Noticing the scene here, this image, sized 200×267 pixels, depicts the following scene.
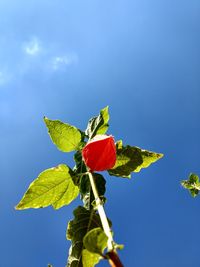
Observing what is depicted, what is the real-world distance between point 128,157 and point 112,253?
3.67 feet

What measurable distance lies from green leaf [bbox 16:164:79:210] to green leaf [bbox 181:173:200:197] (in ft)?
19.3

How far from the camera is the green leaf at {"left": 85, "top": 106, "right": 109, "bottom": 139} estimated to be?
2021 mm

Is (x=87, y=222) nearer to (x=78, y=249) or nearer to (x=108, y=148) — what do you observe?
(x=78, y=249)

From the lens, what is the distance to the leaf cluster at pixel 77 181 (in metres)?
1.56

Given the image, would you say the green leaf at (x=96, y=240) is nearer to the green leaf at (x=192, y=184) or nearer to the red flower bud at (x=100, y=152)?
the red flower bud at (x=100, y=152)

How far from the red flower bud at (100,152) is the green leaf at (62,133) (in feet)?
1.30

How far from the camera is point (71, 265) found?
1.47 meters

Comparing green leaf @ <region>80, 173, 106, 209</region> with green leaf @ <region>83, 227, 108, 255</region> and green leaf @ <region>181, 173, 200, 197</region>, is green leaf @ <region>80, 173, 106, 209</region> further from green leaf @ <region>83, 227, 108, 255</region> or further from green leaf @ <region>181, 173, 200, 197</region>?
green leaf @ <region>181, 173, 200, 197</region>

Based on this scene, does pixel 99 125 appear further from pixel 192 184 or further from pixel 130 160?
pixel 192 184

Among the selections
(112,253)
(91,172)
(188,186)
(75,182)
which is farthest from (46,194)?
(188,186)

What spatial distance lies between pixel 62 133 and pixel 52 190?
1.04 feet

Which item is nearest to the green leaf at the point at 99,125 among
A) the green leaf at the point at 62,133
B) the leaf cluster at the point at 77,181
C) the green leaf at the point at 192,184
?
the leaf cluster at the point at 77,181

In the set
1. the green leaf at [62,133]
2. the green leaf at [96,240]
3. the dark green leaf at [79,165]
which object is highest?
the green leaf at [62,133]

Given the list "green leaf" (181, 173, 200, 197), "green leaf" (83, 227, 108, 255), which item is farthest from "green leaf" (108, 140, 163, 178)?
"green leaf" (181, 173, 200, 197)
